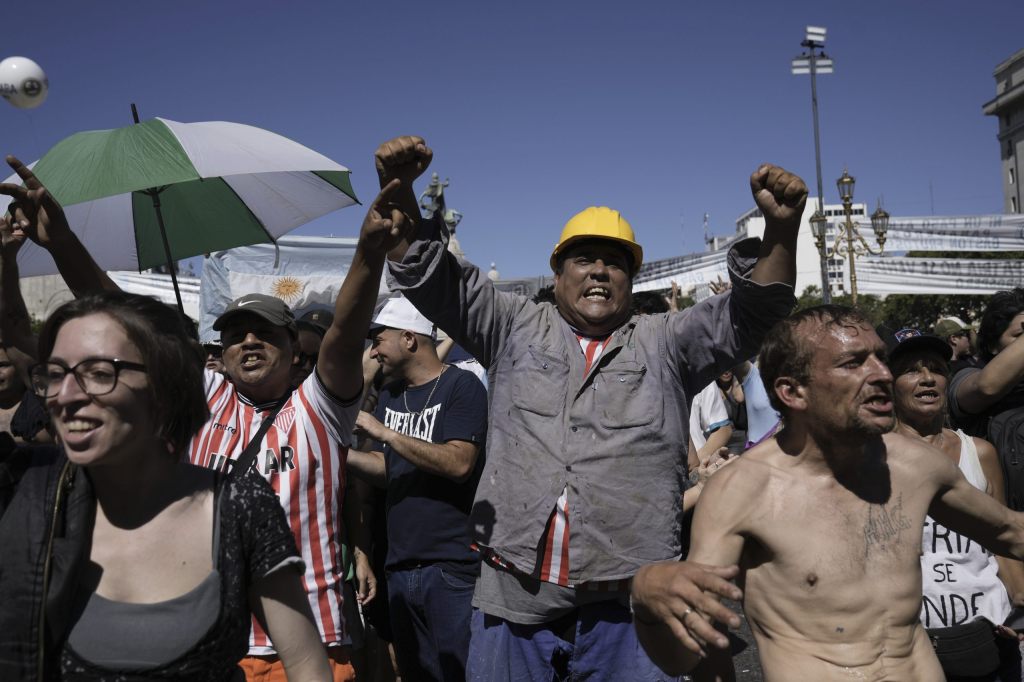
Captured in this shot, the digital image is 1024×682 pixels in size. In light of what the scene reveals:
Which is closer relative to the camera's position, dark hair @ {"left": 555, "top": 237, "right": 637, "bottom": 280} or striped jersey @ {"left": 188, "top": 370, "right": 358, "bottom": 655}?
striped jersey @ {"left": 188, "top": 370, "right": 358, "bottom": 655}

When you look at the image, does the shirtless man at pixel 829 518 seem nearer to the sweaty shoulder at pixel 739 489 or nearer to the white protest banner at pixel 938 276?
the sweaty shoulder at pixel 739 489

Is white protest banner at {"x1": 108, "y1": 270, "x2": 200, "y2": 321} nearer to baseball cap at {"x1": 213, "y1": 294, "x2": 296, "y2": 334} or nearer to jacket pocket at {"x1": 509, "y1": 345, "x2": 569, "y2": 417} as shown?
baseball cap at {"x1": 213, "y1": 294, "x2": 296, "y2": 334}

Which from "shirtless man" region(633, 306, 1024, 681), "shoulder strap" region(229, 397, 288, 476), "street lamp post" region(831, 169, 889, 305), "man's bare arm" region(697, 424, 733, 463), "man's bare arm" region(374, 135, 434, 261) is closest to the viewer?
"shirtless man" region(633, 306, 1024, 681)

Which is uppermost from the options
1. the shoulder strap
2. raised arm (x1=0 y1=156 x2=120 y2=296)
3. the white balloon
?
the white balloon

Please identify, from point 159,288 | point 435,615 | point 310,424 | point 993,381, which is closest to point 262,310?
point 310,424

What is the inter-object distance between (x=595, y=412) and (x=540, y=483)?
1.01 ft

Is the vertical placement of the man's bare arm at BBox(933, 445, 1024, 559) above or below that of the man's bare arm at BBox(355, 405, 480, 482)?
below

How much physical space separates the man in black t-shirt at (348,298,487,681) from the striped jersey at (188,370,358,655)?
98 cm

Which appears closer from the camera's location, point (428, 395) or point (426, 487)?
point (426, 487)

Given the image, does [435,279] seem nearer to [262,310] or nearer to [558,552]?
[262,310]

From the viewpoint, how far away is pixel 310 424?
2.92 m

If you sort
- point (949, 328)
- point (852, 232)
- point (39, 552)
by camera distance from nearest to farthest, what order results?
point (39, 552) → point (949, 328) → point (852, 232)

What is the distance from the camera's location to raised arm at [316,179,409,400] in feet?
8.52

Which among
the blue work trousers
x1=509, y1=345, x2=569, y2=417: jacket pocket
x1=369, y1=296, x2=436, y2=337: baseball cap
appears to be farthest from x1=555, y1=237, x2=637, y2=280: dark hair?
the blue work trousers
